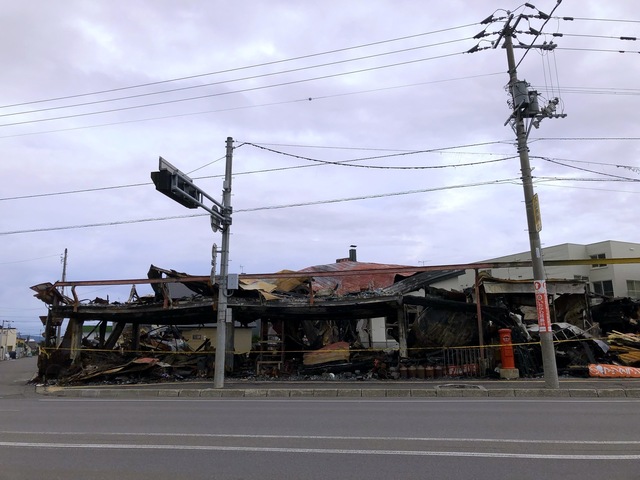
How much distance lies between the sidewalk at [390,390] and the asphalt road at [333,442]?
1919mm

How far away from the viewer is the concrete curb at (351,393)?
42.1 ft

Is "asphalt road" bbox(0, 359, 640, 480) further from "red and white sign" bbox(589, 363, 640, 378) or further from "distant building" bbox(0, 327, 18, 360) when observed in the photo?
"distant building" bbox(0, 327, 18, 360)

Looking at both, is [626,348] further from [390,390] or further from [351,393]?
[351,393]

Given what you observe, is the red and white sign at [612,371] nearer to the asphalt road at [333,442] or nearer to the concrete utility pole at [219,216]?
the asphalt road at [333,442]

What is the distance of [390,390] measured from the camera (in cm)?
1387

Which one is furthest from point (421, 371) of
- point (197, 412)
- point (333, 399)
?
point (197, 412)

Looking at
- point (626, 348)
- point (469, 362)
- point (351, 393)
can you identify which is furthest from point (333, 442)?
point (626, 348)

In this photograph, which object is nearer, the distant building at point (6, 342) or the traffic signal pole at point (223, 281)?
the traffic signal pole at point (223, 281)

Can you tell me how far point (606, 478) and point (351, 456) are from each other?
2754mm

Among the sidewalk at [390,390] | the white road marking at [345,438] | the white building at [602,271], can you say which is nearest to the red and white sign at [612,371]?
the sidewalk at [390,390]

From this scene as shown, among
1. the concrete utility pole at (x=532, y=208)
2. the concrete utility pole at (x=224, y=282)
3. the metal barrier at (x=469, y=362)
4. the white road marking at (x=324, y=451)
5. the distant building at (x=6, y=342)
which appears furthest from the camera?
the distant building at (x=6, y=342)

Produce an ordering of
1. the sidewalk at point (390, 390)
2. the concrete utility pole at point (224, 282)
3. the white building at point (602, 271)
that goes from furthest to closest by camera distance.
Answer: the white building at point (602, 271) < the concrete utility pole at point (224, 282) < the sidewalk at point (390, 390)

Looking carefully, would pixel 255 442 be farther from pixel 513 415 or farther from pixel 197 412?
pixel 513 415

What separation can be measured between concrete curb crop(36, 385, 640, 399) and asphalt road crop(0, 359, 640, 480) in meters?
1.67
